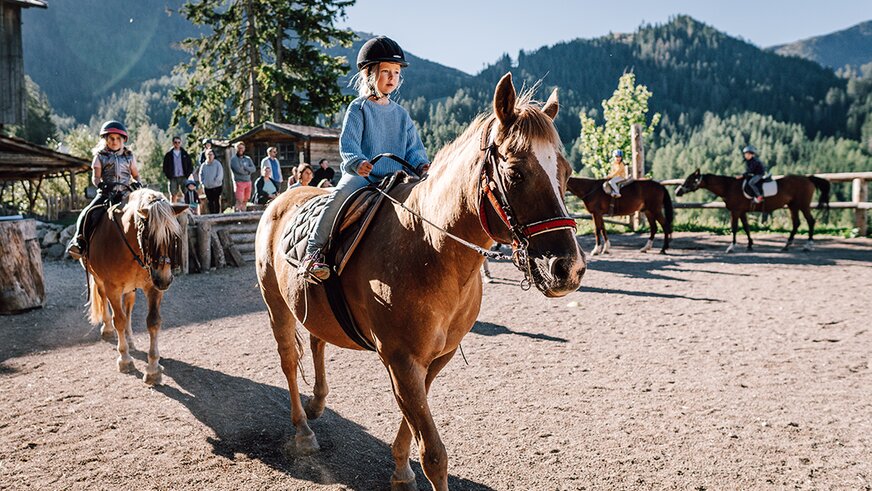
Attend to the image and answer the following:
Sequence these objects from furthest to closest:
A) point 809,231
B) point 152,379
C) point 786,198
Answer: point 786,198
point 809,231
point 152,379

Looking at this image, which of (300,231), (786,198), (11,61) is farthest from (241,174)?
(786,198)

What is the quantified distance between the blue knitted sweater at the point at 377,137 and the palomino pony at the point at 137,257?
9.75ft

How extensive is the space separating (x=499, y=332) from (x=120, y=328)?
14.0 ft

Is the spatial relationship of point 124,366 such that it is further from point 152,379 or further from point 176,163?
point 176,163

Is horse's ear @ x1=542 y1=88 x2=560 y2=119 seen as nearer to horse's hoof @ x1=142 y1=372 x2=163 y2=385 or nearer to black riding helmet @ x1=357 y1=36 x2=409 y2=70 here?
black riding helmet @ x1=357 y1=36 x2=409 y2=70

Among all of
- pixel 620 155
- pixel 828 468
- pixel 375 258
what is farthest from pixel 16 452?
pixel 620 155

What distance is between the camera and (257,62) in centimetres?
2762

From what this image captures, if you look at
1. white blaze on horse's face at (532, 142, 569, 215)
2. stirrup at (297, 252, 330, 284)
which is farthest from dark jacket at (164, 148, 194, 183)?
white blaze on horse's face at (532, 142, 569, 215)

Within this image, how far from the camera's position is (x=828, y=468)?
Result: 318 cm

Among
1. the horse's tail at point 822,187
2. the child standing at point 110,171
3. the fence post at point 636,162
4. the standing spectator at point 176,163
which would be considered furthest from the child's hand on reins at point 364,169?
the fence post at point 636,162

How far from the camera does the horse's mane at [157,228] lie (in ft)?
17.0

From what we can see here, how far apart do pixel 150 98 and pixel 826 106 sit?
540 ft

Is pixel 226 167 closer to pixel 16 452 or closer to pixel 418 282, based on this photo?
pixel 16 452

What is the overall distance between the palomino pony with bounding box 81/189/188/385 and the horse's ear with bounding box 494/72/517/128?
424 cm
